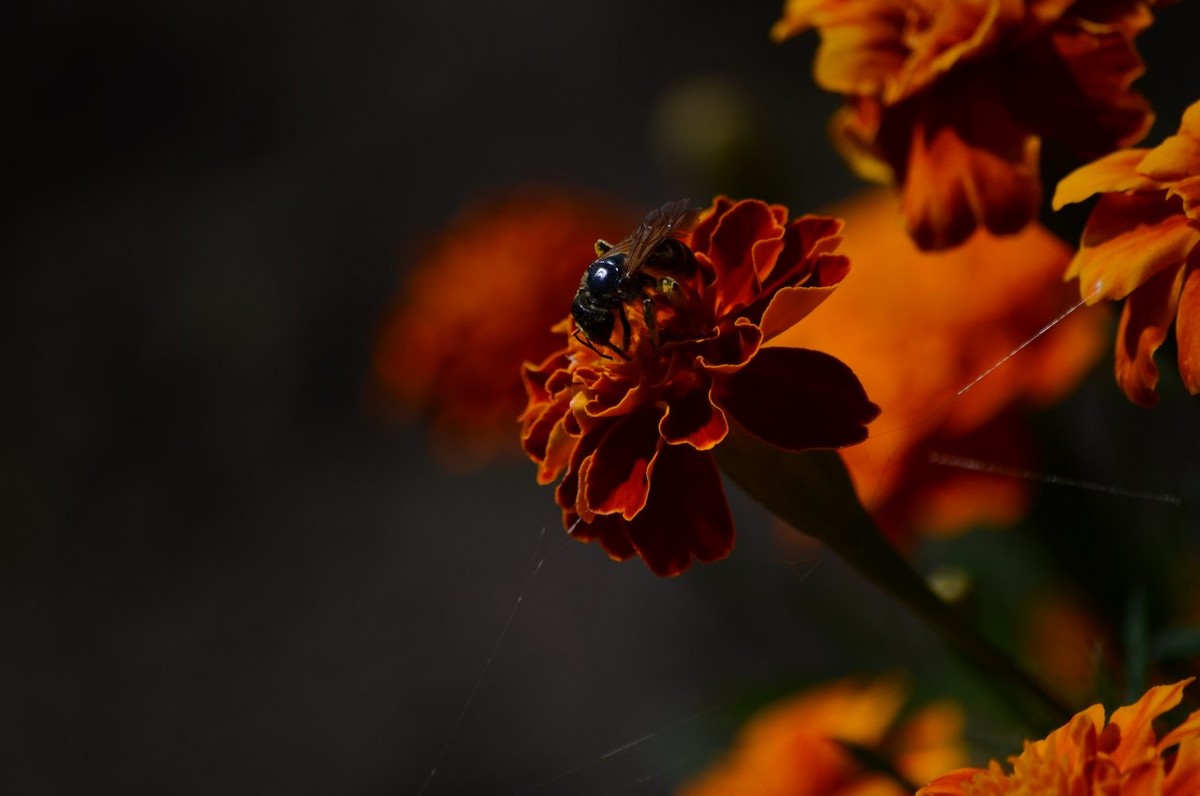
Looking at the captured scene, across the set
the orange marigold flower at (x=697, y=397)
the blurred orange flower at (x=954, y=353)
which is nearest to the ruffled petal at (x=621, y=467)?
the orange marigold flower at (x=697, y=397)

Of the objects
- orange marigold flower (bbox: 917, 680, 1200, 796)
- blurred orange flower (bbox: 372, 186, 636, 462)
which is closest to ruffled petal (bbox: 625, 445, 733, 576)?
orange marigold flower (bbox: 917, 680, 1200, 796)

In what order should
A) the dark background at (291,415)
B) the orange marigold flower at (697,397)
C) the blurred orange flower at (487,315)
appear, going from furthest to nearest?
the dark background at (291,415), the blurred orange flower at (487,315), the orange marigold flower at (697,397)

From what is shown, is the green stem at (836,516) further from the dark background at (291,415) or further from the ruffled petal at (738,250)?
the dark background at (291,415)

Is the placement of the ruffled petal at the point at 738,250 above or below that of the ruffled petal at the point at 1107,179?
above

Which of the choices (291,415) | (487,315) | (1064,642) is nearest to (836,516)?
(1064,642)

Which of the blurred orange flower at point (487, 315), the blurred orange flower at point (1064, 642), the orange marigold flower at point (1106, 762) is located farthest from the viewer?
the blurred orange flower at point (487, 315)

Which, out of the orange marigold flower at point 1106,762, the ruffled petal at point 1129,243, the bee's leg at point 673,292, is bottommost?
the orange marigold flower at point 1106,762

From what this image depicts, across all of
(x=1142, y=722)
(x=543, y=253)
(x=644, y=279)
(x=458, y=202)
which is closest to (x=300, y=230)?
(x=458, y=202)
